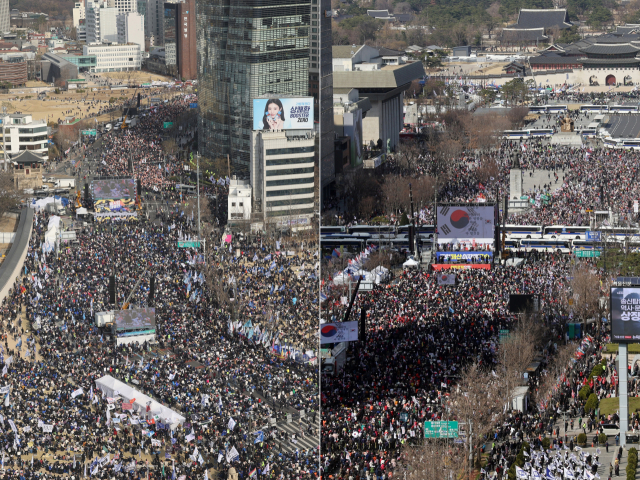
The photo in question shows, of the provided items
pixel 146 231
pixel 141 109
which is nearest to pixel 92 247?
pixel 146 231

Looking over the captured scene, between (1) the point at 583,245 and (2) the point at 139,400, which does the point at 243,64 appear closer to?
(1) the point at 583,245

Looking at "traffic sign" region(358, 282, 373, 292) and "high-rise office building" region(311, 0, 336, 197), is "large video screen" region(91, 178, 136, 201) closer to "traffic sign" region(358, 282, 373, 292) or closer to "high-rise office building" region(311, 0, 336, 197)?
"traffic sign" region(358, 282, 373, 292)

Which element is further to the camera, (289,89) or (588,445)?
(289,89)

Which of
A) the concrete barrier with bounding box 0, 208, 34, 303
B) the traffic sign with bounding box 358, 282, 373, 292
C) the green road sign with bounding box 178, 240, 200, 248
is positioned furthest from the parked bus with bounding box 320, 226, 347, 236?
the concrete barrier with bounding box 0, 208, 34, 303

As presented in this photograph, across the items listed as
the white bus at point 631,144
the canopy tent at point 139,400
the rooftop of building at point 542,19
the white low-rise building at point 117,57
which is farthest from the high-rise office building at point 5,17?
the rooftop of building at point 542,19

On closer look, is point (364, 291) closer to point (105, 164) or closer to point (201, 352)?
point (201, 352)
